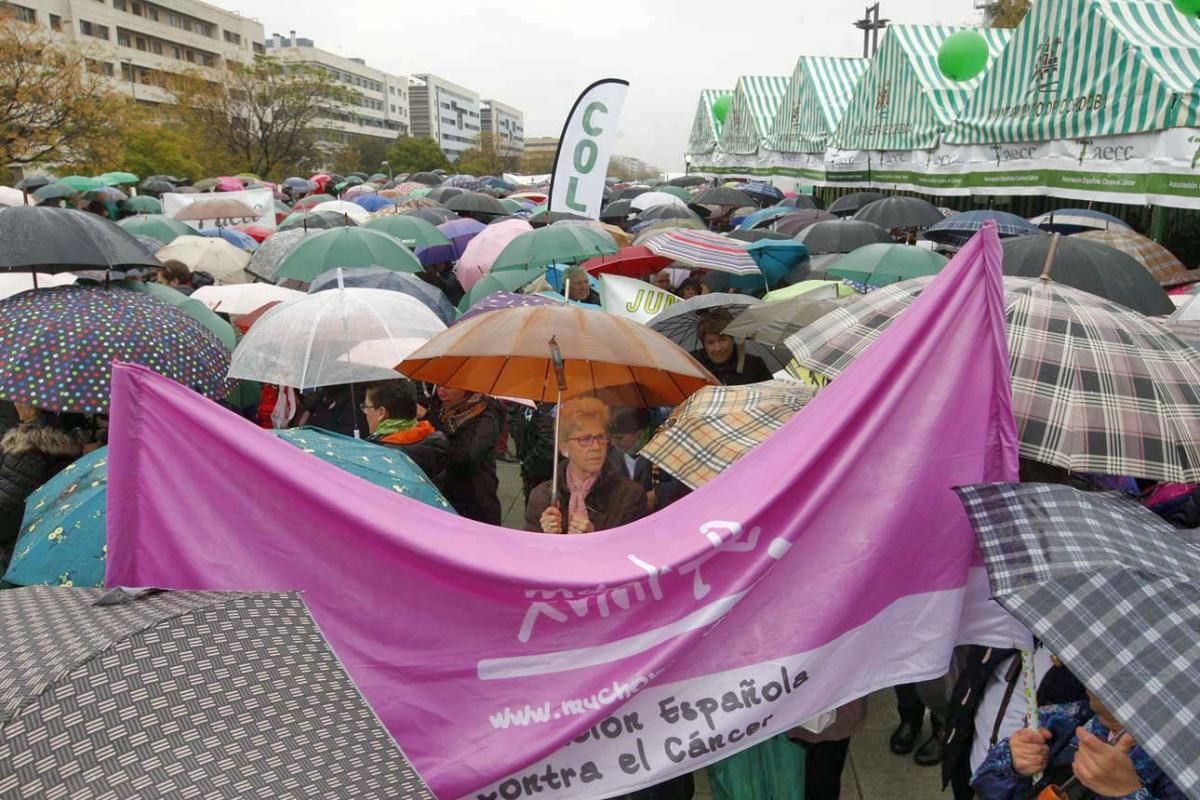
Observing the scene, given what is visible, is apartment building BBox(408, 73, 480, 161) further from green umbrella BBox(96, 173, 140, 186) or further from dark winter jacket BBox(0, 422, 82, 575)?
dark winter jacket BBox(0, 422, 82, 575)

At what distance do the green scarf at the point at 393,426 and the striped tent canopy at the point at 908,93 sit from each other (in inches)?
544

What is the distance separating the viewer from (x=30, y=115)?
2678 cm

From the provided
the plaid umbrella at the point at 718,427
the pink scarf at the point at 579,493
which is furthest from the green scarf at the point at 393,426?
the plaid umbrella at the point at 718,427

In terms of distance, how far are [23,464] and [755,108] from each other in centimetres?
3191

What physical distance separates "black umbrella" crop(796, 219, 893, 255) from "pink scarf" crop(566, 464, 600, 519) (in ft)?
22.4

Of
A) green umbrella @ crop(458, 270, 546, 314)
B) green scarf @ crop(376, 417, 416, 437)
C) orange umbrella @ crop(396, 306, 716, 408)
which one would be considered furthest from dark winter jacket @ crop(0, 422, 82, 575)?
green umbrella @ crop(458, 270, 546, 314)

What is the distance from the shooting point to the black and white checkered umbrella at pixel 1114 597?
1.62m

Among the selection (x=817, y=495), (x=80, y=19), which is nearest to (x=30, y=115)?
Result: (x=817, y=495)

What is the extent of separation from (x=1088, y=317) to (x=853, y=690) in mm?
1379

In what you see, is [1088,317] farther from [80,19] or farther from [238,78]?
[80,19]

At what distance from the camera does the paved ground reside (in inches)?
145

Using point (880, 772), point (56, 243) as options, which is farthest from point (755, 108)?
point (880, 772)

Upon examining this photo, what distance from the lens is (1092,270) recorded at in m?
4.02

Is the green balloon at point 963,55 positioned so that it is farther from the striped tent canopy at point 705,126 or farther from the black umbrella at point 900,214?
the striped tent canopy at point 705,126
